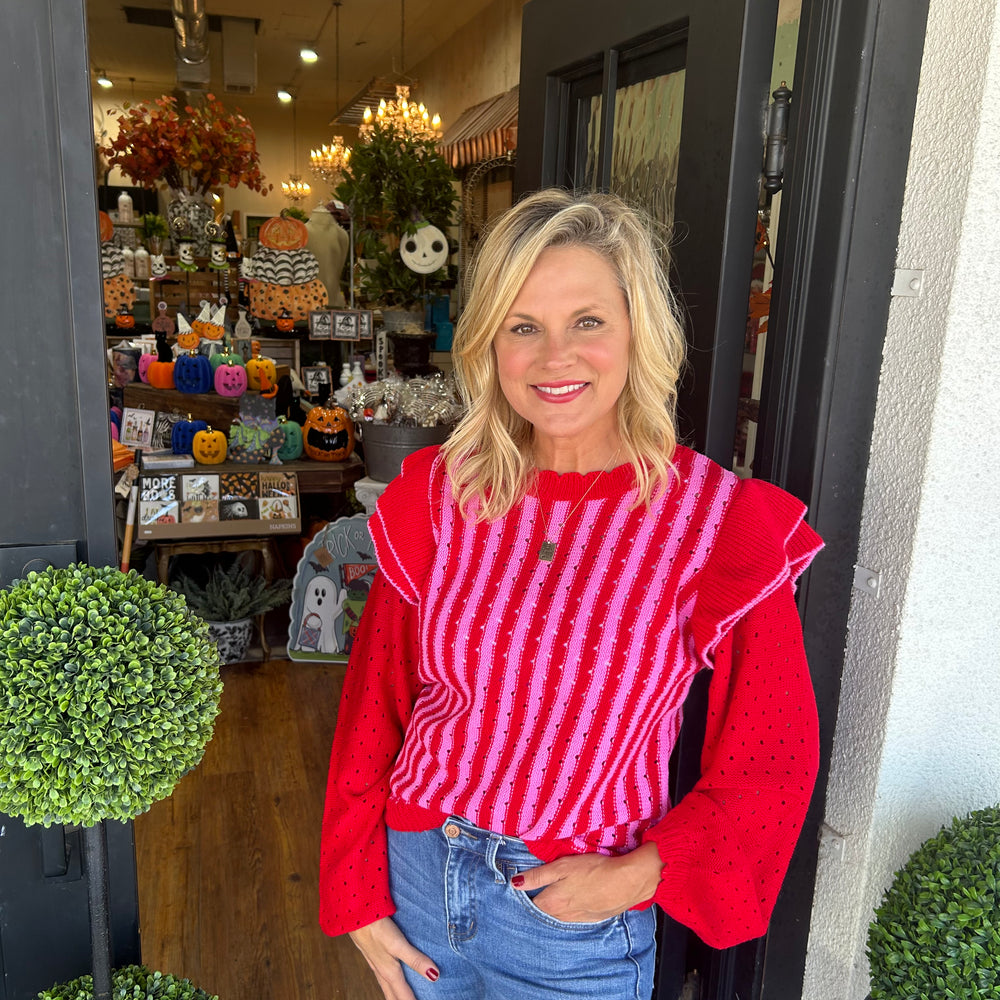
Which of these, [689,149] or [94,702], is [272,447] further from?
[94,702]

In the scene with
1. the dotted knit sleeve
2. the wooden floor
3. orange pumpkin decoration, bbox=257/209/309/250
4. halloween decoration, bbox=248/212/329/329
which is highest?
orange pumpkin decoration, bbox=257/209/309/250

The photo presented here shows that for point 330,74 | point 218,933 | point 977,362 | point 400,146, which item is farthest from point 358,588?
point 330,74

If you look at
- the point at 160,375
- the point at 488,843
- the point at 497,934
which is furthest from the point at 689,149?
the point at 160,375

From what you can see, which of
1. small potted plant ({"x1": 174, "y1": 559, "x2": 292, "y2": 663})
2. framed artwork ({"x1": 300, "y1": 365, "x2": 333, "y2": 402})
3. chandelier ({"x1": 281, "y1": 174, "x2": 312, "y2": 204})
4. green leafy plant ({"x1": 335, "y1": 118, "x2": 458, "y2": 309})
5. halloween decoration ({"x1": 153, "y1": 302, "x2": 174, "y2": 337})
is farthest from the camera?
chandelier ({"x1": 281, "y1": 174, "x2": 312, "y2": 204})

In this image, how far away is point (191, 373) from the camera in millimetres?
4094

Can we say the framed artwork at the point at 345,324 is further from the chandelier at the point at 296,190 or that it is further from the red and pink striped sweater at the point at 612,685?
the chandelier at the point at 296,190

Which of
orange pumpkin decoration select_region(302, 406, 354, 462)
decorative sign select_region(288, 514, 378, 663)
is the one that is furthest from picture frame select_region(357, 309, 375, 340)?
decorative sign select_region(288, 514, 378, 663)

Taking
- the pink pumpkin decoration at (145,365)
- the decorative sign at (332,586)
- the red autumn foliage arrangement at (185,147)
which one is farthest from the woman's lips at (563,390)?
the red autumn foliage arrangement at (185,147)

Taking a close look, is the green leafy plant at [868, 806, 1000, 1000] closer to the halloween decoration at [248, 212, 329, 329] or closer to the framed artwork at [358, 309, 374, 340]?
the framed artwork at [358, 309, 374, 340]

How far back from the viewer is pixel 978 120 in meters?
1.20

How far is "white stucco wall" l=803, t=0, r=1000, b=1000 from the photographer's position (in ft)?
4.06

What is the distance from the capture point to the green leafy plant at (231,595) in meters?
3.75

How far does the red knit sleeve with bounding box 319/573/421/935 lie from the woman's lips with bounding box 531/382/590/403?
14.4 inches

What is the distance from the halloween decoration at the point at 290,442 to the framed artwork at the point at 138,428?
0.56m
